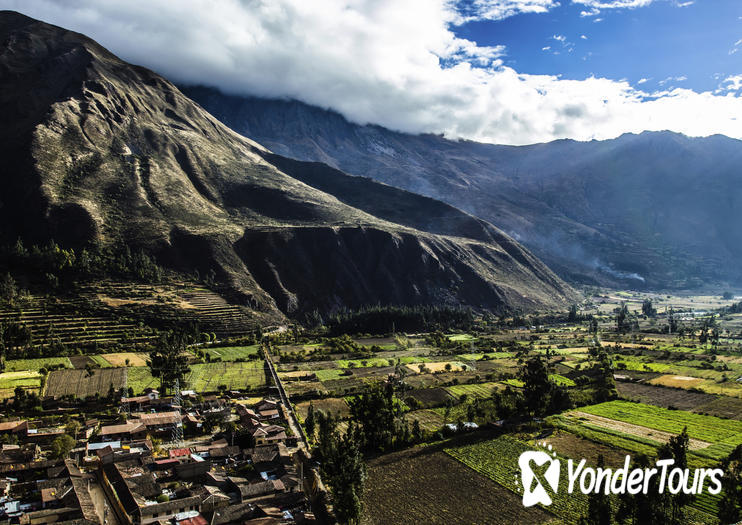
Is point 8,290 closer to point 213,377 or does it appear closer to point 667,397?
point 213,377

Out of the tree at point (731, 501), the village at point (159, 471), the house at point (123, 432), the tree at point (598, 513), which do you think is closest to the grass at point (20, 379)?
the village at point (159, 471)

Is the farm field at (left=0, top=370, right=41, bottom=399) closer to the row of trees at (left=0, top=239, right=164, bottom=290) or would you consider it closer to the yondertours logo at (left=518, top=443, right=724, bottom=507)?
the row of trees at (left=0, top=239, right=164, bottom=290)

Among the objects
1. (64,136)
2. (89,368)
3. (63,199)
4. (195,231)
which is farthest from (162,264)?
(64,136)

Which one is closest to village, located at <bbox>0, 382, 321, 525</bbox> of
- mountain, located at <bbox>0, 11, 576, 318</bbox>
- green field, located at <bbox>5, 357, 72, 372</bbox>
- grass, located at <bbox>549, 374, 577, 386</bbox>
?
green field, located at <bbox>5, 357, 72, 372</bbox>

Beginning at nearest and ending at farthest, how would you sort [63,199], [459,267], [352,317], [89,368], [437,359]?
[89,368]
[437,359]
[352,317]
[63,199]
[459,267]

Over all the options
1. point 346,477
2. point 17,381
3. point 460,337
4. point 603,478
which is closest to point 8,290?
point 17,381

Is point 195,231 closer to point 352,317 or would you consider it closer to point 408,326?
point 352,317
